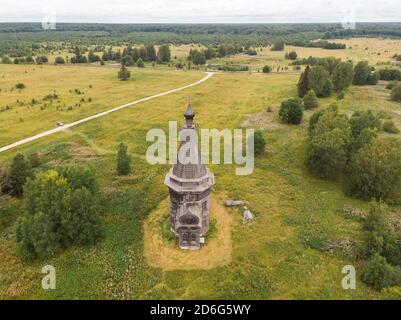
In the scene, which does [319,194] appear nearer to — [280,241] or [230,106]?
[280,241]

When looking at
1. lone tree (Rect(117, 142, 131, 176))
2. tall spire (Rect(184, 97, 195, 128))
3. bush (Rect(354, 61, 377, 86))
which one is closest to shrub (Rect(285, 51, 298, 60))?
bush (Rect(354, 61, 377, 86))

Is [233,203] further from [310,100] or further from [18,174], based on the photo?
[310,100]

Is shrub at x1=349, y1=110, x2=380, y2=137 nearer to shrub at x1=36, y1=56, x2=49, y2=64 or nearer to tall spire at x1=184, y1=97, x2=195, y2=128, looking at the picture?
tall spire at x1=184, y1=97, x2=195, y2=128

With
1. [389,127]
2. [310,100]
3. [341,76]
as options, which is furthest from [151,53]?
[389,127]

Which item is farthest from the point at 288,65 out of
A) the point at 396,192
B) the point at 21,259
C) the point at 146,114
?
the point at 21,259

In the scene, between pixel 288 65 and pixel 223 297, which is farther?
pixel 288 65

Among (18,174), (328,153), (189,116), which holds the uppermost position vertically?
(189,116)
